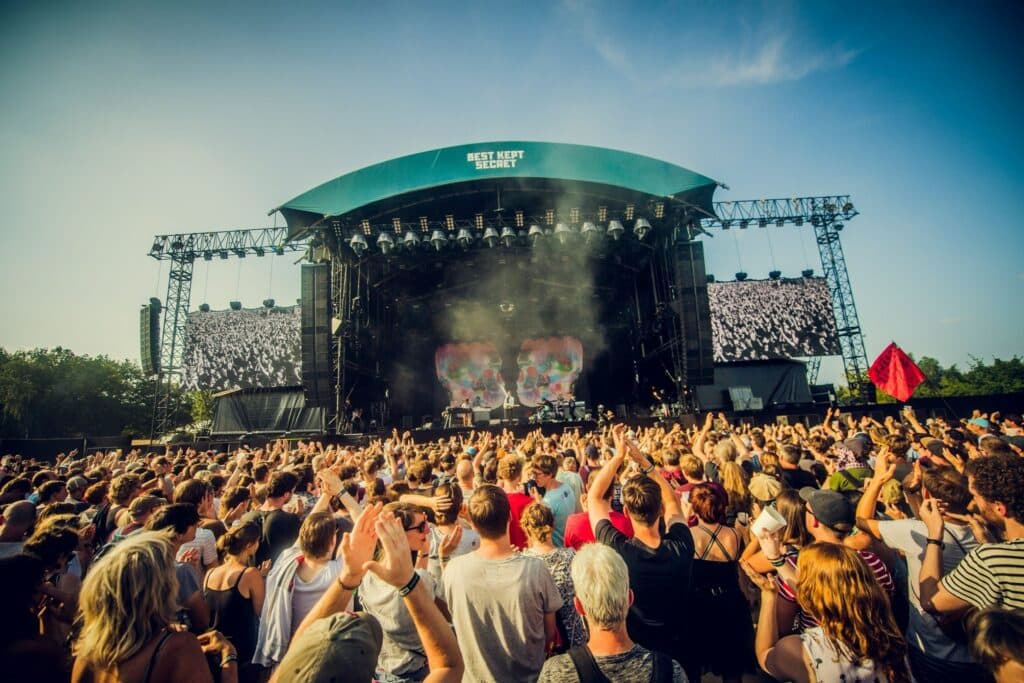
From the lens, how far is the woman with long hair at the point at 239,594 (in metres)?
2.47

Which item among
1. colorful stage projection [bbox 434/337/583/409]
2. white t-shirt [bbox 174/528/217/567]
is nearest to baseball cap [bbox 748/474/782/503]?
white t-shirt [bbox 174/528/217/567]

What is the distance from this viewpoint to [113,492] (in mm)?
4141

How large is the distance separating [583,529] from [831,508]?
1383 millimetres

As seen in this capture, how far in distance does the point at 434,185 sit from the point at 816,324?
20.1 metres

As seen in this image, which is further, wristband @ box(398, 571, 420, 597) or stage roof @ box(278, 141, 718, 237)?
stage roof @ box(278, 141, 718, 237)

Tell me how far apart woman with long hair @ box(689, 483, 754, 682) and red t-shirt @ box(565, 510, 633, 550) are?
0.44m

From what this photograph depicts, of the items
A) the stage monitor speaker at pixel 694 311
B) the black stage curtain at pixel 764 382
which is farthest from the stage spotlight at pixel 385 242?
the black stage curtain at pixel 764 382

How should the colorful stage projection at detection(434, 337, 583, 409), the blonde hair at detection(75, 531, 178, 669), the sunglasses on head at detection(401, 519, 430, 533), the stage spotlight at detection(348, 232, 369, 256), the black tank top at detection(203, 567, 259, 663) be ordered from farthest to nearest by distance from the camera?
1. the colorful stage projection at detection(434, 337, 583, 409)
2. the stage spotlight at detection(348, 232, 369, 256)
3. the sunglasses on head at detection(401, 519, 430, 533)
4. the black tank top at detection(203, 567, 259, 663)
5. the blonde hair at detection(75, 531, 178, 669)

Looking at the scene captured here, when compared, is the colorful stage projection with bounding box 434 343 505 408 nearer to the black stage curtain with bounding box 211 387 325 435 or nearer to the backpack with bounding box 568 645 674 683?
the black stage curtain with bounding box 211 387 325 435

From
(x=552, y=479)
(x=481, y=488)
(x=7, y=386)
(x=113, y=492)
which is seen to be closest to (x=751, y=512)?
(x=552, y=479)

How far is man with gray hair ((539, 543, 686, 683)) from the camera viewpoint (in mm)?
1518

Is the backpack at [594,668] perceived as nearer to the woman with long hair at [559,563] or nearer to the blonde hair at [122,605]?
A: the woman with long hair at [559,563]

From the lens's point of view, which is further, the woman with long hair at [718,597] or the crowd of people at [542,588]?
the woman with long hair at [718,597]

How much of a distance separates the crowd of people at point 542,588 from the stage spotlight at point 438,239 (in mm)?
12387
